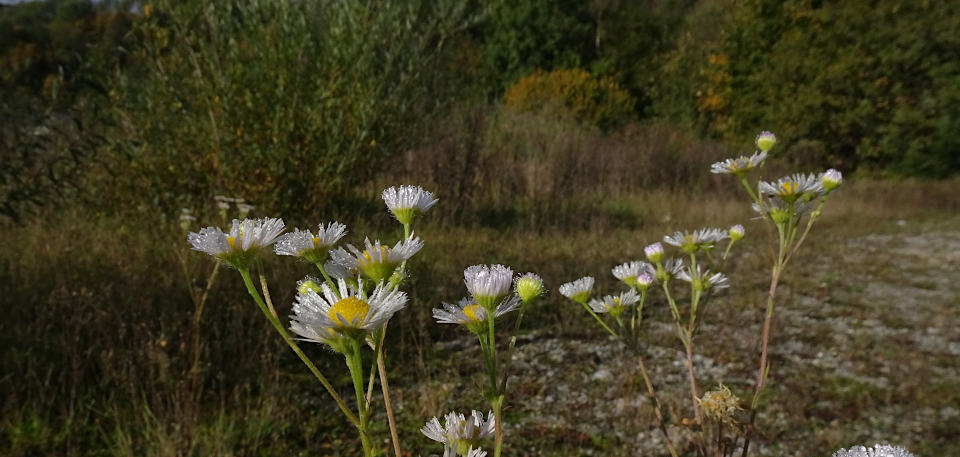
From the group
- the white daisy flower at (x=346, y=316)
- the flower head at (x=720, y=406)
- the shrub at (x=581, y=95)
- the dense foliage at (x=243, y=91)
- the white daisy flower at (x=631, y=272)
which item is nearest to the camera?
the white daisy flower at (x=346, y=316)

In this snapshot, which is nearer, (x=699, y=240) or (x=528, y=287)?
(x=528, y=287)

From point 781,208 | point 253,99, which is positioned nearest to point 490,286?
point 781,208

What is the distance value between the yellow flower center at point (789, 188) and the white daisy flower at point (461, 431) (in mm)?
627

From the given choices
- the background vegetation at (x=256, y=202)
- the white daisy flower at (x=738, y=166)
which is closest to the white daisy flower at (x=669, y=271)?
the white daisy flower at (x=738, y=166)

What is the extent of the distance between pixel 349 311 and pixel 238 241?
0.60ft

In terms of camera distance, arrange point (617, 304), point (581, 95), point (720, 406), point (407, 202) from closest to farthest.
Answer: point (407, 202)
point (720, 406)
point (617, 304)
point (581, 95)

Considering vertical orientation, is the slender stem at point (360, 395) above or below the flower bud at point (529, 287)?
below

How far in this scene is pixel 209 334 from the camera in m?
2.29

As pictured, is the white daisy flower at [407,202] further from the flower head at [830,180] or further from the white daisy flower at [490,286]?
the flower head at [830,180]

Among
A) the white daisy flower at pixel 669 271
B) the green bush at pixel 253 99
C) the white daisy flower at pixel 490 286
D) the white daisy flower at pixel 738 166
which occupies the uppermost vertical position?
the green bush at pixel 253 99

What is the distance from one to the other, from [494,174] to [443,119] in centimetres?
77

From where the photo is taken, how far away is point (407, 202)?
27.2 inches

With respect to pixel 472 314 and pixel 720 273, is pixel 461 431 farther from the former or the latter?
pixel 720 273

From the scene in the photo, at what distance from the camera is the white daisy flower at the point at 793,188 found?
0.94 metres
